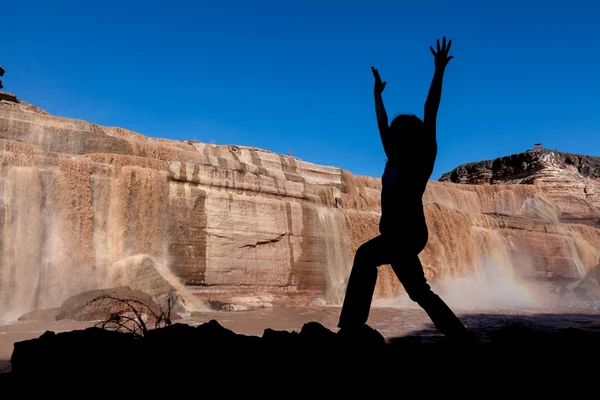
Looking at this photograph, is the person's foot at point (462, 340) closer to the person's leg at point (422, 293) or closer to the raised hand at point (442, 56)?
the person's leg at point (422, 293)

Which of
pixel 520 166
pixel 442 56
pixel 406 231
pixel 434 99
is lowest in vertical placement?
pixel 406 231

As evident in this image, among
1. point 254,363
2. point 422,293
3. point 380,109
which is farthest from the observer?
point 380,109

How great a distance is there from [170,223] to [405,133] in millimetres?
10596

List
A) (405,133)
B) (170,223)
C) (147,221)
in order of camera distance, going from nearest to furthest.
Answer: (405,133) < (147,221) < (170,223)

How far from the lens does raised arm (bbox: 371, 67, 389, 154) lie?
11.1 ft

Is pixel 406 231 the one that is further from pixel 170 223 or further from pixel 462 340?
pixel 170 223

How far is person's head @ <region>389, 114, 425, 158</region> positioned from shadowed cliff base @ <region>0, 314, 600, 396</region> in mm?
1136

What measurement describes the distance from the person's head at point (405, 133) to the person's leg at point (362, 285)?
0.59m

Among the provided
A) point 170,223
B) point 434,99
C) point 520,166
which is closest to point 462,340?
point 434,99

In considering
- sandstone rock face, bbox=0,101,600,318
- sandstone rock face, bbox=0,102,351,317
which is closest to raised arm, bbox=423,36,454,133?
sandstone rock face, bbox=0,101,600,318

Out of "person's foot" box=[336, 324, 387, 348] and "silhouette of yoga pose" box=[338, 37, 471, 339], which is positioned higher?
"silhouette of yoga pose" box=[338, 37, 471, 339]

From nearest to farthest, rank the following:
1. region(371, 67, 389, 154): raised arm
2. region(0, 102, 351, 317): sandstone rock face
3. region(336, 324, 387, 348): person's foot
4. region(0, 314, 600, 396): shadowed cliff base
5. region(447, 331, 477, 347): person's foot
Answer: region(0, 314, 600, 396): shadowed cliff base, region(336, 324, 387, 348): person's foot, region(447, 331, 477, 347): person's foot, region(371, 67, 389, 154): raised arm, region(0, 102, 351, 317): sandstone rock face

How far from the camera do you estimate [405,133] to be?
3305 mm

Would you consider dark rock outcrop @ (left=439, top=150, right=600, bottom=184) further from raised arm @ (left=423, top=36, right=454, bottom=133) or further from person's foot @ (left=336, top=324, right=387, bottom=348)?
person's foot @ (left=336, top=324, right=387, bottom=348)
